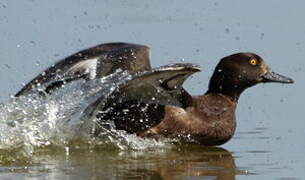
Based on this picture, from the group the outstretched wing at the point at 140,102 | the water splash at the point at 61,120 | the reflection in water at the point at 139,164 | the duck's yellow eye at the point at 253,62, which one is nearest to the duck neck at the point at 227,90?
the duck's yellow eye at the point at 253,62

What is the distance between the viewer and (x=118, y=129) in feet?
36.6

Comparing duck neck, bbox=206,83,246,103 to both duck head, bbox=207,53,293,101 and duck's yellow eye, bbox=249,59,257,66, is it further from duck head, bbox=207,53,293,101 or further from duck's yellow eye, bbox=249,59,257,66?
duck's yellow eye, bbox=249,59,257,66

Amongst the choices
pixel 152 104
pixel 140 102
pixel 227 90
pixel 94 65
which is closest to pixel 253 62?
pixel 227 90

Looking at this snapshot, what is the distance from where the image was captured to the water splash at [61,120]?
427 inches

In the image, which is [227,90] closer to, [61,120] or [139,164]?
[61,120]

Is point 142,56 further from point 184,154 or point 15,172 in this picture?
point 15,172

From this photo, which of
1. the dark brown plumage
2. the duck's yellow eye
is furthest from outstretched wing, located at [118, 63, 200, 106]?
the duck's yellow eye

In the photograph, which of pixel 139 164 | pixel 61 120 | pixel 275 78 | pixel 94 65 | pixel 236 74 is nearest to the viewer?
pixel 139 164

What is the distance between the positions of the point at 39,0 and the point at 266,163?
6.00 meters

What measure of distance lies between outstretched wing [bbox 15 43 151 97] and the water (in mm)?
111

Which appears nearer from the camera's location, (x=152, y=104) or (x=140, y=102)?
(x=140, y=102)

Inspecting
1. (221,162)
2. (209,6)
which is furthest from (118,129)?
(209,6)

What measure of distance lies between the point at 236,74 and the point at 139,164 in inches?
81.5

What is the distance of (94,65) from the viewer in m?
11.4
